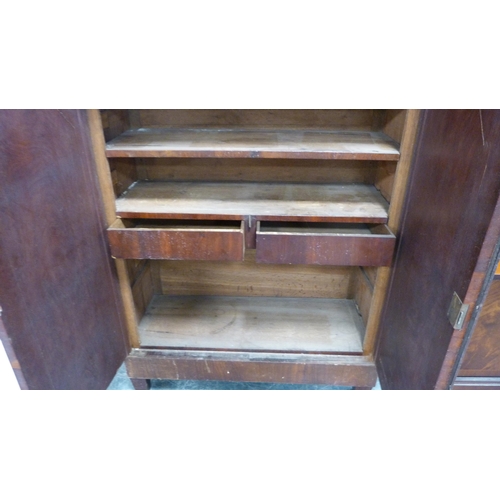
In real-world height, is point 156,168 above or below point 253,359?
above

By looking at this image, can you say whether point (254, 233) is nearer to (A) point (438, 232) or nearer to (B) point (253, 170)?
(B) point (253, 170)

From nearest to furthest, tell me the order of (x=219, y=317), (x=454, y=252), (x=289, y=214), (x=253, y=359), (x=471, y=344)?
1. (x=454, y=252)
2. (x=471, y=344)
3. (x=289, y=214)
4. (x=253, y=359)
5. (x=219, y=317)

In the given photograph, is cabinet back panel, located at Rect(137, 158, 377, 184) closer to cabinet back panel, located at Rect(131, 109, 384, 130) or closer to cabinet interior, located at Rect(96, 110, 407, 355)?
cabinet interior, located at Rect(96, 110, 407, 355)

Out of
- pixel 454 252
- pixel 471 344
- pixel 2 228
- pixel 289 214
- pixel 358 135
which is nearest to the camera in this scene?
pixel 2 228

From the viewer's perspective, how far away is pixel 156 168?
1373 millimetres

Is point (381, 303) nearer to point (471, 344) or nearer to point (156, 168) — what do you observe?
point (471, 344)

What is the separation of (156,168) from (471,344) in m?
1.18

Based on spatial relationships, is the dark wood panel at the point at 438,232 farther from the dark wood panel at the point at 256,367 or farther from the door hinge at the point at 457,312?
the dark wood panel at the point at 256,367

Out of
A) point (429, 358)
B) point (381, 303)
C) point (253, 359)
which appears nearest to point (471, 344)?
point (429, 358)

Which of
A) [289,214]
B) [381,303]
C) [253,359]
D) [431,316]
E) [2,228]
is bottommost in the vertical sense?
[253,359]

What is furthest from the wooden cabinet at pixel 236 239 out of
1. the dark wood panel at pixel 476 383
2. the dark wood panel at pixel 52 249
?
the dark wood panel at pixel 476 383

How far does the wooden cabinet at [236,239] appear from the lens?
0.76 metres

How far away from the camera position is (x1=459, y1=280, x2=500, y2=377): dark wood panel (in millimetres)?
920

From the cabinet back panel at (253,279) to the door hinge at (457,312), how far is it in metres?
0.77
